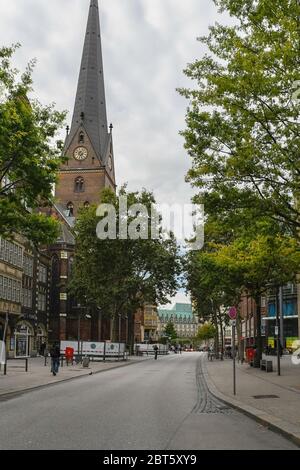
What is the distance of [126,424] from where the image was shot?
11.2 meters

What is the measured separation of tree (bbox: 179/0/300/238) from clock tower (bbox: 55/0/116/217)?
250 feet

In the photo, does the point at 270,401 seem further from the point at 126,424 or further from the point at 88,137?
the point at 88,137

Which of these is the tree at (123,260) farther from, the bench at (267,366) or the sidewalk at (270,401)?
the sidewalk at (270,401)

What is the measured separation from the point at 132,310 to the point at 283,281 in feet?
101

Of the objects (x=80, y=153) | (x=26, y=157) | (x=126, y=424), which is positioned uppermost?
(x=80, y=153)

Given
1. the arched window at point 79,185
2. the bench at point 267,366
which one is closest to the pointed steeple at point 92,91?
the arched window at point 79,185

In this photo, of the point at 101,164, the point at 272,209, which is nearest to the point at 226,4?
the point at 272,209

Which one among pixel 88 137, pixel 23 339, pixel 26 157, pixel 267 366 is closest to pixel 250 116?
pixel 26 157

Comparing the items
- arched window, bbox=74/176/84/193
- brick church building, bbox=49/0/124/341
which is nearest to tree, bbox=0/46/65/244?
brick church building, bbox=49/0/124/341

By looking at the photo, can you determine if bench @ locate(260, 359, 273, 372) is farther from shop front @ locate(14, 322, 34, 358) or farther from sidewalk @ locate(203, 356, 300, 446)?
shop front @ locate(14, 322, 34, 358)

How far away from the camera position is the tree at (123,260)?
178ft

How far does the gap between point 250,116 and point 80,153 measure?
81.2 metres

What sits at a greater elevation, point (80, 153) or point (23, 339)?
point (80, 153)
